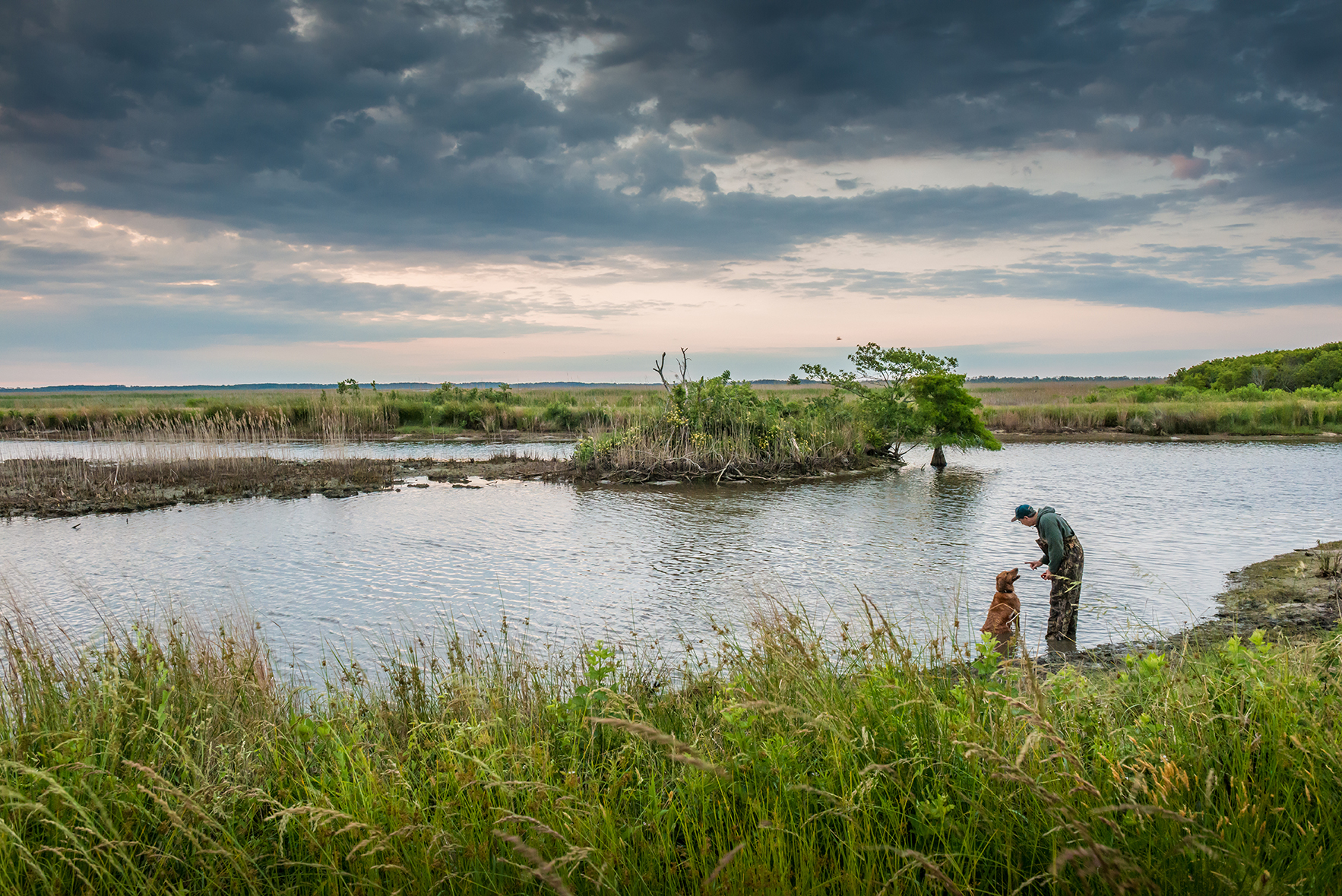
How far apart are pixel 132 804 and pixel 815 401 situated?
91.7 feet

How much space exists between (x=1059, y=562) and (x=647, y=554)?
749 centimetres

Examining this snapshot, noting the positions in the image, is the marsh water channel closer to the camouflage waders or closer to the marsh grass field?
the camouflage waders

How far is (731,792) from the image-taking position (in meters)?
3.76

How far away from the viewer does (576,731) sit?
4.29 meters

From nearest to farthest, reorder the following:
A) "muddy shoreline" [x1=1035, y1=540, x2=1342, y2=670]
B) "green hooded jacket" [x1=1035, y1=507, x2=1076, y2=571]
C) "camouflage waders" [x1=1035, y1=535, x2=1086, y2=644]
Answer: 1. "muddy shoreline" [x1=1035, y1=540, x2=1342, y2=670]
2. "green hooded jacket" [x1=1035, y1=507, x2=1076, y2=571]
3. "camouflage waders" [x1=1035, y1=535, x2=1086, y2=644]

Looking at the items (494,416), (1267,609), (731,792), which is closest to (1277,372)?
(494,416)

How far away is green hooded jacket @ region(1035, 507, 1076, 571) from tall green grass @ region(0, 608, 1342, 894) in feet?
13.1

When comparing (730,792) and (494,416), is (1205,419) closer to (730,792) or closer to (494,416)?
(494,416)

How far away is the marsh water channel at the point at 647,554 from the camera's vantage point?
10.3 metres

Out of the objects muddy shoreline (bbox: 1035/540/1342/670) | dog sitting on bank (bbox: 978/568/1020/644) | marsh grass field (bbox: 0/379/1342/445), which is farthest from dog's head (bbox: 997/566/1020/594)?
marsh grass field (bbox: 0/379/1342/445)

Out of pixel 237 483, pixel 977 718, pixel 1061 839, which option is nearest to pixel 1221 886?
pixel 1061 839

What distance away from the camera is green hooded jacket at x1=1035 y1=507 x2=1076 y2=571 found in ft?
29.3

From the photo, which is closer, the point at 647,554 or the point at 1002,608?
the point at 1002,608

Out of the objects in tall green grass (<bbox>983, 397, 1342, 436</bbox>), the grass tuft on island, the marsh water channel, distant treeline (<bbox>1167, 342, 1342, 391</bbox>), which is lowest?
the marsh water channel
